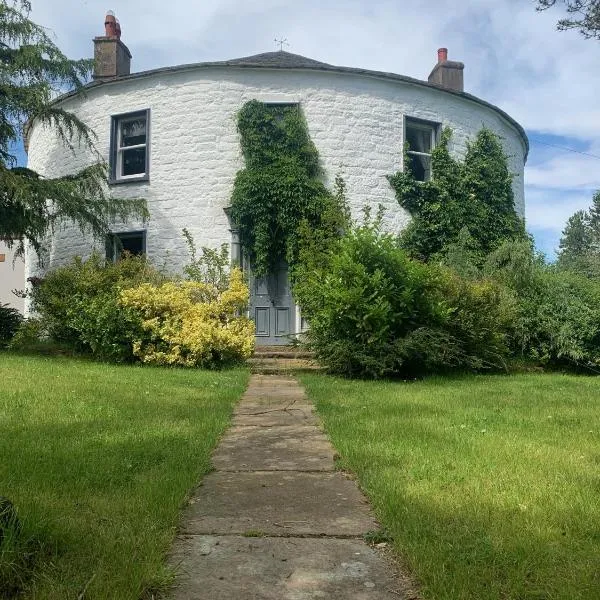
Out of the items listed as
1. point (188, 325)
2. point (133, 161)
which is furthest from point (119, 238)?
point (188, 325)

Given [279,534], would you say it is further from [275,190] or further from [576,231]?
[576,231]

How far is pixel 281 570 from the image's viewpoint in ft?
8.22

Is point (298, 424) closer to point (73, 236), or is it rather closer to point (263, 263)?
point (263, 263)

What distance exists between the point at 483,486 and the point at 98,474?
7.74 ft

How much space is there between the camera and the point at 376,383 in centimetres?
920

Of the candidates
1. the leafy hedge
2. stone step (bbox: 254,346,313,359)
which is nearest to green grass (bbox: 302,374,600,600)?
the leafy hedge

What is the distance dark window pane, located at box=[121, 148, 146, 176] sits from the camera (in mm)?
16000

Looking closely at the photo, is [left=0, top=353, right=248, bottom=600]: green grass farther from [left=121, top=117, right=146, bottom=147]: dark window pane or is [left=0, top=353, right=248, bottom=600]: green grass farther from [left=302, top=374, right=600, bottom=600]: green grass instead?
[left=121, top=117, right=146, bottom=147]: dark window pane

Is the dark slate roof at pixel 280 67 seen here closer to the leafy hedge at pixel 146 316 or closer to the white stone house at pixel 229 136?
the white stone house at pixel 229 136

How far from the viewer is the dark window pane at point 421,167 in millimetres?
16078

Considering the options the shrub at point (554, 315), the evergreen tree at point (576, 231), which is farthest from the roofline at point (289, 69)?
the evergreen tree at point (576, 231)

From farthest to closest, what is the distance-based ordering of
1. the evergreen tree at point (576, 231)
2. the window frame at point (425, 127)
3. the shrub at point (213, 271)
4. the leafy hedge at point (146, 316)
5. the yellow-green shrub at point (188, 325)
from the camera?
1. the evergreen tree at point (576, 231)
2. the window frame at point (425, 127)
3. the shrub at point (213, 271)
4. the leafy hedge at point (146, 316)
5. the yellow-green shrub at point (188, 325)

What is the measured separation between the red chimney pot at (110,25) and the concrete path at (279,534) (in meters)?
16.0

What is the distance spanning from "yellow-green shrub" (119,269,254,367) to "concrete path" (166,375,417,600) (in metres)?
6.17
